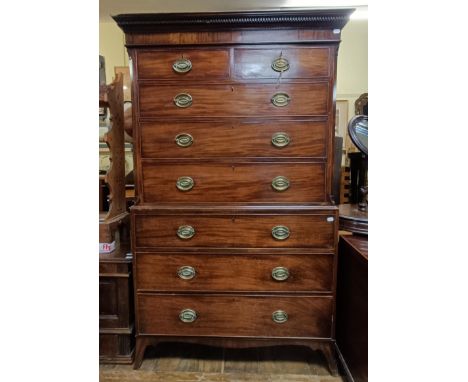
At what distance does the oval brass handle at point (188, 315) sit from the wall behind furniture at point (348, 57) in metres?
2.92

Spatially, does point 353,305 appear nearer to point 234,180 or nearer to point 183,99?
point 234,180

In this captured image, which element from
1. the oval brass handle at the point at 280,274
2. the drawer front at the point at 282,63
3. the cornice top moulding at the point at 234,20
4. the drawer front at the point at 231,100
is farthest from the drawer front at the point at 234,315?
the cornice top moulding at the point at 234,20

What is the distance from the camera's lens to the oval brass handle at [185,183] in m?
1.42

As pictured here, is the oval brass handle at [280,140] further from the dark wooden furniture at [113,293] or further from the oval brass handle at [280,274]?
the dark wooden furniture at [113,293]

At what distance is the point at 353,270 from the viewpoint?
1338mm

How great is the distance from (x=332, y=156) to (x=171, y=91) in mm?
800

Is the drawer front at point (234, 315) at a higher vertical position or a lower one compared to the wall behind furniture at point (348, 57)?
lower

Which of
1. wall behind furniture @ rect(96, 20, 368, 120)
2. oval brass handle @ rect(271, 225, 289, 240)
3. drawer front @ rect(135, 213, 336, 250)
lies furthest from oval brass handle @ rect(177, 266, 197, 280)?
wall behind furniture @ rect(96, 20, 368, 120)

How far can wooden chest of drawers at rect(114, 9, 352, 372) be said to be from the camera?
4.45 feet

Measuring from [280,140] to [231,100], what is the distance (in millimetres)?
291
